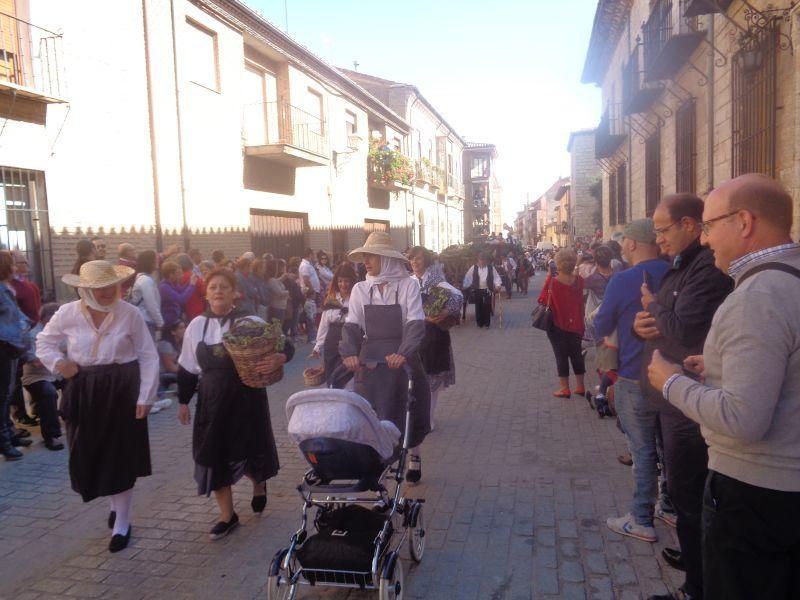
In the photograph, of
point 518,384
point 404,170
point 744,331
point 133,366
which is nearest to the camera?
point 744,331

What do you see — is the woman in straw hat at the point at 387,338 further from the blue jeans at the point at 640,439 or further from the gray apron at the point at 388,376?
the blue jeans at the point at 640,439

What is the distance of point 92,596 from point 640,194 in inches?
585

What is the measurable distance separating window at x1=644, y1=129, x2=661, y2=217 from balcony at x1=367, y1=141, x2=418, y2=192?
10470 mm

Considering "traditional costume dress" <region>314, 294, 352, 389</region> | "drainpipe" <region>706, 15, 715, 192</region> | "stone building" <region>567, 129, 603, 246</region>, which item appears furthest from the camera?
"stone building" <region>567, 129, 603, 246</region>

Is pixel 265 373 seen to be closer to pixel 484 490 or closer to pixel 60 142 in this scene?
pixel 484 490

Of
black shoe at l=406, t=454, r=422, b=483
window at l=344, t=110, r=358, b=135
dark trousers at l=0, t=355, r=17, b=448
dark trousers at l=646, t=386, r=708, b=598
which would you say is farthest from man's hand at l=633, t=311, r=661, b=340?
window at l=344, t=110, r=358, b=135

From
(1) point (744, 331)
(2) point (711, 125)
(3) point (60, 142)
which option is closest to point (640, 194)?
(2) point (711, 125)

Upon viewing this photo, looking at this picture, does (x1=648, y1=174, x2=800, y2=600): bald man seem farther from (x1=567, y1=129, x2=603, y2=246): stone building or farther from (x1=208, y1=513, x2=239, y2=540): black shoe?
(x1=567, y1=129, x2=603, y2=246): stone building

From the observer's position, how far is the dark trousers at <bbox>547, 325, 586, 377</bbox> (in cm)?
761

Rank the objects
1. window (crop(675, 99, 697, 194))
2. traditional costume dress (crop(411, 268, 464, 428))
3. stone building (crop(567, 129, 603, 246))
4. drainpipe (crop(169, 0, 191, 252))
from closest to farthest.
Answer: traditional costume dress (crop(411, 268, 464, 428)) → window (crop(675, 99, 697, 194)) → drainpipe (crop(169, 0, 191, 252)) → stone building (crop(567, 129, 603, 246))

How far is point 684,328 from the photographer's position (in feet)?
9.82

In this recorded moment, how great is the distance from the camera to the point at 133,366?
4352 mm

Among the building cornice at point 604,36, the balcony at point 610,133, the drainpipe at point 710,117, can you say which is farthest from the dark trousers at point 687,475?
the building cornice at point 604,36

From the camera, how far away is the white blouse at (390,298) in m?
4.76
